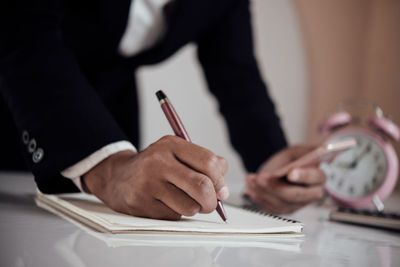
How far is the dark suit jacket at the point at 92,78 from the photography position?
0.53 metres

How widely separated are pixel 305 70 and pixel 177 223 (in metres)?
2.14

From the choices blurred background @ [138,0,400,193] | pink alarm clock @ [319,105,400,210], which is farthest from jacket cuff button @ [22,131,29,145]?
blurred background @ [138,0,400,193]

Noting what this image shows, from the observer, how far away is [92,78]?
3.51 feet

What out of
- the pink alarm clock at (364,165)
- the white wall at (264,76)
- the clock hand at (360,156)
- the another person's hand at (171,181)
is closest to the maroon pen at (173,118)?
the another person's hand at (171,181)

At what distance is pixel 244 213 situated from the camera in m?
0.56

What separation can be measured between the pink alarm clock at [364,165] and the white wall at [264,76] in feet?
4.53

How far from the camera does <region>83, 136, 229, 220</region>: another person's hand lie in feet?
1.45

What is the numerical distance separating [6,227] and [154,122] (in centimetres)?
196

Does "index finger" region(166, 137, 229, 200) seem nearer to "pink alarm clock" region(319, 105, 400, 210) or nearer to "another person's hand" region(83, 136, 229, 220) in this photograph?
"another person's hand" region(83, 136, 229, 220)

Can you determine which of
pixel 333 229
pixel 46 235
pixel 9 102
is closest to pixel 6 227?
pixel 46 235

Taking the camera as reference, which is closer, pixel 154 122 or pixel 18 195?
pixel 18 195

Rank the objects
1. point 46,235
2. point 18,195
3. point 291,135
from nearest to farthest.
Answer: point 46,235
point 18,195
point 291,135

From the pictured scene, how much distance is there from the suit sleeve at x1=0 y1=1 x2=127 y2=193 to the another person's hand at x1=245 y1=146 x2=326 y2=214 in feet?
0.96

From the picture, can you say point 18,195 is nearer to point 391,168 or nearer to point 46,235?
point 46,235
